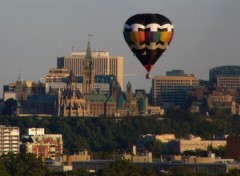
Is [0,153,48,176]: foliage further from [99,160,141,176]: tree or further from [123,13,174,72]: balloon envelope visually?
[123,13,174,72]: balloon envelope

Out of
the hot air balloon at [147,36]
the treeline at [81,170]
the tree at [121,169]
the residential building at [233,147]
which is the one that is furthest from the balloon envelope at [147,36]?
the residential building at [233,147]

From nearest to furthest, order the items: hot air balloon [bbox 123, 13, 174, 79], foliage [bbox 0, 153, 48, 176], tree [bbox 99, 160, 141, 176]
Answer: hot air balloon [bbox 123, 13, 174, 79]
tree [bbox 99, 160, 141, 176]
foliage [bbox 0, 153, 48, 176]

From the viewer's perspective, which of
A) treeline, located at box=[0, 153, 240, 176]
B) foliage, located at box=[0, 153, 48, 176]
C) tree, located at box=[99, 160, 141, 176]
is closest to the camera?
treeline, located at box=[0, 153, 240, 176]

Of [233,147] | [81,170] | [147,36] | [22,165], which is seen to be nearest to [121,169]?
[81,170]

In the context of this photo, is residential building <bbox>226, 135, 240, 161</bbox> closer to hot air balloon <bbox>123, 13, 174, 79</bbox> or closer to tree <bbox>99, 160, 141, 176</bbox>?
tree <bbox>99, 160, 141, 176</bbox>

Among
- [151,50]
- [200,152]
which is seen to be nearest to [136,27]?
[151,50]

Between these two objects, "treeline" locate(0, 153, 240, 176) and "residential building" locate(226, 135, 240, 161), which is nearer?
"treeline" locate(0, 153, 240, 176)

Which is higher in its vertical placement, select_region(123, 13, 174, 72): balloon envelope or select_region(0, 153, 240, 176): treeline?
select_region(123, 13, 174, 72): balloon envelope

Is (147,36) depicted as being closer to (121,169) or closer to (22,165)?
(121,169)

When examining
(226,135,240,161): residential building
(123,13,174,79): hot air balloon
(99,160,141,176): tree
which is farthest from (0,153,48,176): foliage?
(123,13,174,79): hot air balloon
